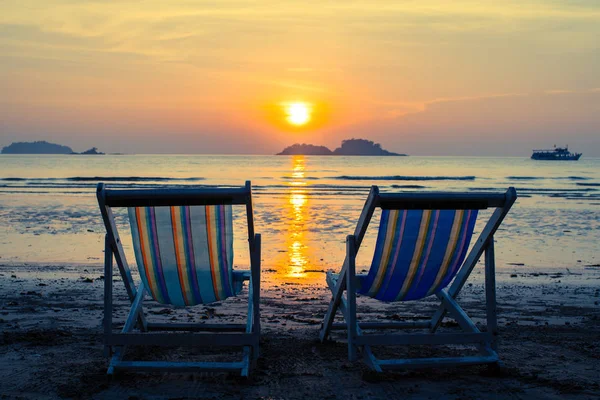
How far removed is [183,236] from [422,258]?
1422 mm

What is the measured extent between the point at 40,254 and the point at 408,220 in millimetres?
7049

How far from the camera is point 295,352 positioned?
432 centimetres

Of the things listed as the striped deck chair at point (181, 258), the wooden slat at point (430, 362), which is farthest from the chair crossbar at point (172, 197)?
the wooden slat at point (430, 362)

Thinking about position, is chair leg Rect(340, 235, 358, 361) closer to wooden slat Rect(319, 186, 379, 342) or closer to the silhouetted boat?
wooden slat Rect(319, 186, 379, 342)

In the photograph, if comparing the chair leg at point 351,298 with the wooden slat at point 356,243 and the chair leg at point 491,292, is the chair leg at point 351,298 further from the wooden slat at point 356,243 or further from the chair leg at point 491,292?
the chair leg at point 491,292

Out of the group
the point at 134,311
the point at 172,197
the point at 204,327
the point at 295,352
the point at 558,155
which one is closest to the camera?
the point at 172,197

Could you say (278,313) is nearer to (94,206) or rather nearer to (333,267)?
(333,267)

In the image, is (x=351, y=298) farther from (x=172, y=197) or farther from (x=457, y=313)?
(x=172, y=197)

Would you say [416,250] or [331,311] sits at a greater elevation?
[416,250]

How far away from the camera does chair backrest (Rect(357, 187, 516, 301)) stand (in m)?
3.75

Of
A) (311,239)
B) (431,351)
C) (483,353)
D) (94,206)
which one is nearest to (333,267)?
(311,239)

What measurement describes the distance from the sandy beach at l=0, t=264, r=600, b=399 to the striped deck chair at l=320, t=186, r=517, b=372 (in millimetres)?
171

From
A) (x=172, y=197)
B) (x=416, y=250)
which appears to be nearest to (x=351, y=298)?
(x=416, y=250)

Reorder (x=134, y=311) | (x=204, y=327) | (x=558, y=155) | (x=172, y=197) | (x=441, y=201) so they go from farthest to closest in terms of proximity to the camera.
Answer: (x=558, y=155) < (x=204, y=327) < (x=134, y=311) < (x=441, y=201) < (x=172, y=197)
